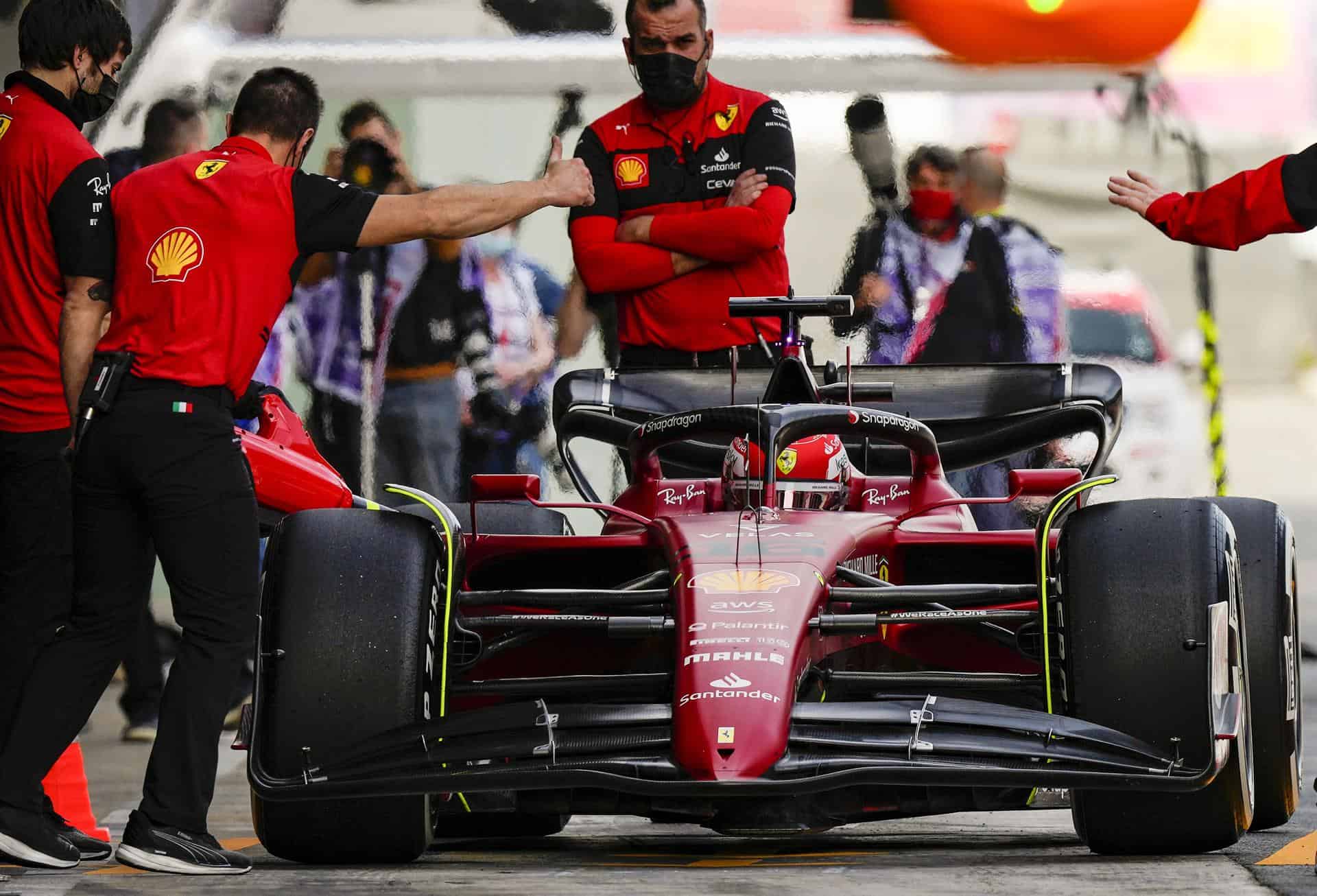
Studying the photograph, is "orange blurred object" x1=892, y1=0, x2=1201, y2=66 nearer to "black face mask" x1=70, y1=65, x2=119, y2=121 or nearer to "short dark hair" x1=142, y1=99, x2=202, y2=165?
"short dark hair" x1=142, y1=99, x2=202, y2=165

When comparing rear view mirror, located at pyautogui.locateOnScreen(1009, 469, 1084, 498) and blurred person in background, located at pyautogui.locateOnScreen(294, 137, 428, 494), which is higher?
blurred person in background, located at pyautogui.locateOnScreen(294, 137, 428, 494)

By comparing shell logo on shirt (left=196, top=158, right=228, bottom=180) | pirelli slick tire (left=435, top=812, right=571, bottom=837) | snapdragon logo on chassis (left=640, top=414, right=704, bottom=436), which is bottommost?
pirelli slick tire (left=435, top=812, right=571, bottom=837)

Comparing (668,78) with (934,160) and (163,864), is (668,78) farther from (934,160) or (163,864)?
(163,864)

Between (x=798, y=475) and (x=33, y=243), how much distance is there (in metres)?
2.01

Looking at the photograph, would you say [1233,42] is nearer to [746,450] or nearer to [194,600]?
[746,450]

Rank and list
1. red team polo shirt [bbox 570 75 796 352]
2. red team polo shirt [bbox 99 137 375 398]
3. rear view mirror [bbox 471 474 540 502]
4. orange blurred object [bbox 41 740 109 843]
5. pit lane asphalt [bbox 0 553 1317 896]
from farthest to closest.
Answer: red team polo shirt [bbox 570 75 796 352]
orange blurred object [bbox 41 740 109 843]
rear view mirror [bbox 471 474 540 502]
red team polo shirt [bbox 99 137 375 398]
pit lane asphalt [bbox 0 553 1317 896]

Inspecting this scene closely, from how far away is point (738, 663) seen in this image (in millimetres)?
4766

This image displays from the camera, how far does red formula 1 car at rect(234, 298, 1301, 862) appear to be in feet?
15.4

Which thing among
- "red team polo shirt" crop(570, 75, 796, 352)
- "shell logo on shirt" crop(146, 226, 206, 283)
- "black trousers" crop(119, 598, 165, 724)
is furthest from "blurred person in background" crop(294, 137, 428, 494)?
"shell logo on shirt" crop(146, 226, 206, 283)

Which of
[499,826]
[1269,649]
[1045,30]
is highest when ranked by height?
[1045,30]

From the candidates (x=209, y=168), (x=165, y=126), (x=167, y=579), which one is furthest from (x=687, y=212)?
(x=167, y=579)

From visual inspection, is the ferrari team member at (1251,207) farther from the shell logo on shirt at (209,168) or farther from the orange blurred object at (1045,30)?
the orange blurred object at (1045,30)

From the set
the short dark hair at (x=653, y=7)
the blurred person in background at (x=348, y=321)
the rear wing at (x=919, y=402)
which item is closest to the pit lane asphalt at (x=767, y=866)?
the rear wing at (x=919, y=402)

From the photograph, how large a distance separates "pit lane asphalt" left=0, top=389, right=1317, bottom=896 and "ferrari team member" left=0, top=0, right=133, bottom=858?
0.76 meters
